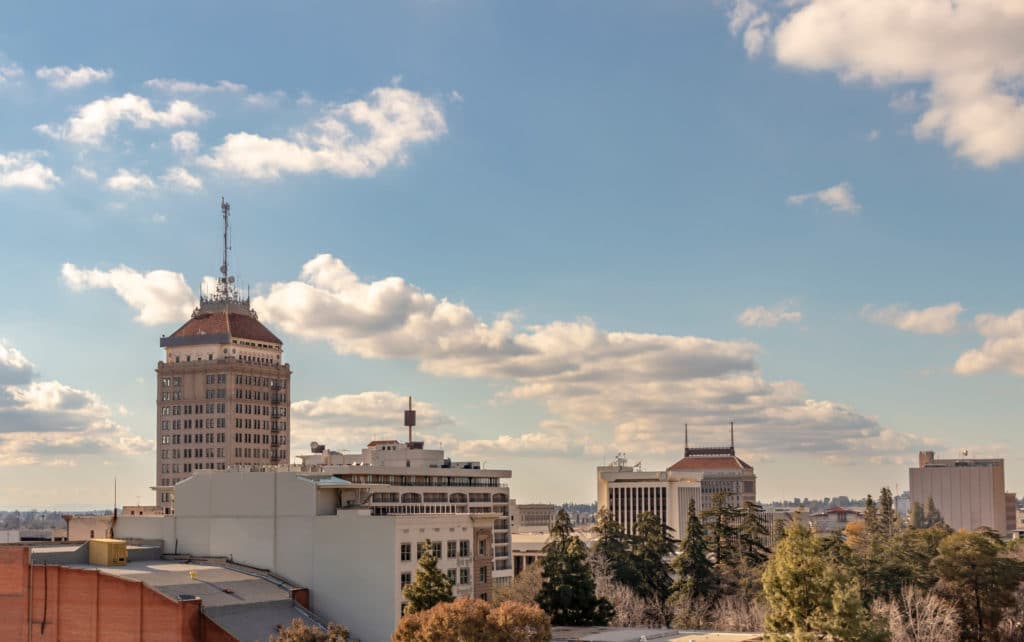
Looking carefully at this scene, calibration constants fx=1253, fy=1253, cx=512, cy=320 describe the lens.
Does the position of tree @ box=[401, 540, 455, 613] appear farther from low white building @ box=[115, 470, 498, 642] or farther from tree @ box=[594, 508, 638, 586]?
tree @ box=[594, 508, 638, 586]

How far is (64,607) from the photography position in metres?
120

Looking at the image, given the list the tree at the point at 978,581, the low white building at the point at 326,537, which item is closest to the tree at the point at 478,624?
the low white building at the point at 326,537

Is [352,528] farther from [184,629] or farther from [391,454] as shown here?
[391,454]

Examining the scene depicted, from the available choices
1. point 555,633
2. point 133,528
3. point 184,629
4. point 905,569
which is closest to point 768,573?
point 555,633

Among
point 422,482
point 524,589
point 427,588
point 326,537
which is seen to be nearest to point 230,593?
point 326,537

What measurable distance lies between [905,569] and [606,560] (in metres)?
39.5

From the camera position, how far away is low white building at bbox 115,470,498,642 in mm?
122250

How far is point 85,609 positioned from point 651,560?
230ft

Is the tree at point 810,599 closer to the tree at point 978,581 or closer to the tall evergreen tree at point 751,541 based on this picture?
the tree at point 978,581

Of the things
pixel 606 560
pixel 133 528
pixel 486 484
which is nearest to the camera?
pixel 133 528

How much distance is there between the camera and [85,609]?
119 m

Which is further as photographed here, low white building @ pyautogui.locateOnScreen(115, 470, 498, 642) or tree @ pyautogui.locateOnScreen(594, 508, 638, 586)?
tree @ pyautogui.locateOnScreen(594, 508, 638, 586)

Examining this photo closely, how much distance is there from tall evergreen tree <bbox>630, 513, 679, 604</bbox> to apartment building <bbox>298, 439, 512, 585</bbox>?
1814cm

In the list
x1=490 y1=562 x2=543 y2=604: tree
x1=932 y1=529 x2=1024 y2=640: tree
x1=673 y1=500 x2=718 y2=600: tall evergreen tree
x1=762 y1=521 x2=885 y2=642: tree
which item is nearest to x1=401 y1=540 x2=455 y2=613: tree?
x1=490 y1=562 x2=543 y2=604: tree
